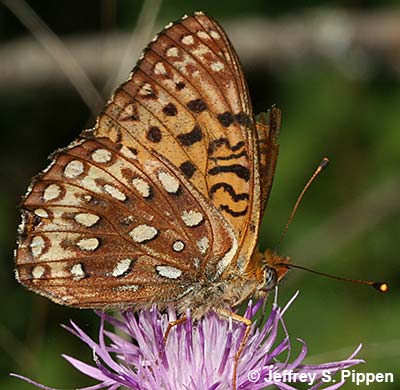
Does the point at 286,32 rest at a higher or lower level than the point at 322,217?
higher

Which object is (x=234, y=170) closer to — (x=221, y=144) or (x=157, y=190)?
(x=221, y=144)

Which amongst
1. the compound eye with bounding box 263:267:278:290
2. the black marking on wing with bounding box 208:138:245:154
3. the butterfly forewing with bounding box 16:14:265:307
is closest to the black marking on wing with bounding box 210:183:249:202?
the butterfly forewing with bounding box 16:14:265:307

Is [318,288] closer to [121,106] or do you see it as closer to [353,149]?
[353,149]

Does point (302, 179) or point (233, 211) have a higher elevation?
point (302, 179)

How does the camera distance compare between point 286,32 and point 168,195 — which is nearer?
point 168,195

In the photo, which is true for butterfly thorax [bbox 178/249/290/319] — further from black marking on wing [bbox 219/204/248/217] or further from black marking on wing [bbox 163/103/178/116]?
black marking on wing [bbox 163/103/178/116]

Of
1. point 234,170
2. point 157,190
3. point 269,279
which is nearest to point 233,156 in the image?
point 234,170

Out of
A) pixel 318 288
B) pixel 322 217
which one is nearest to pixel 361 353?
pixel 318 288
